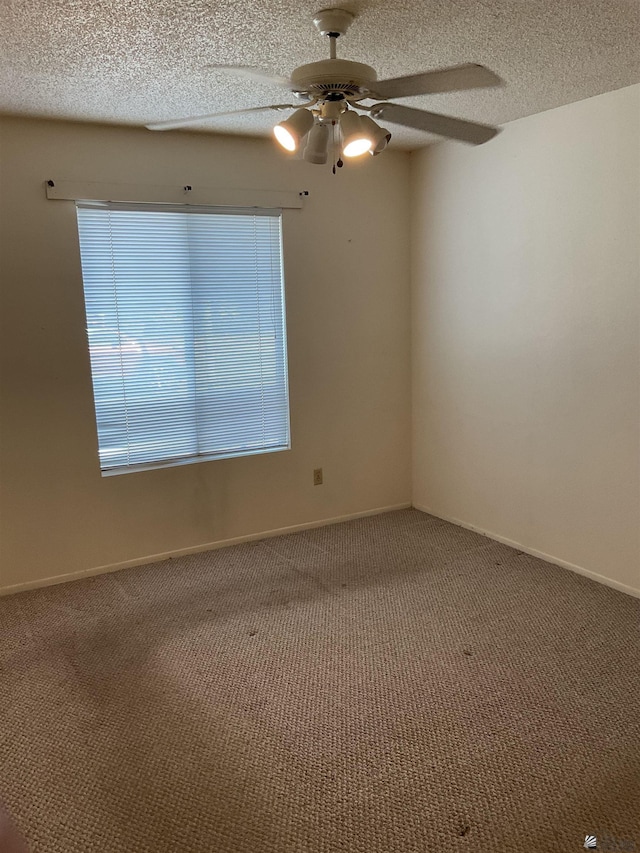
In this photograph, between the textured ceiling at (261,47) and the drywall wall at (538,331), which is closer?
the textured ceiling at (261,47)

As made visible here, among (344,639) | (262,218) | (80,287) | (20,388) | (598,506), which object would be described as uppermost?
(262,218)

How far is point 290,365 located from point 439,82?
224 centimetres

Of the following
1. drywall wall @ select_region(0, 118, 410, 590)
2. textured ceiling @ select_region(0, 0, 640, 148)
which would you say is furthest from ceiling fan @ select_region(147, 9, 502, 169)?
drywall wall @ select_region(0, 118, 410, 590)

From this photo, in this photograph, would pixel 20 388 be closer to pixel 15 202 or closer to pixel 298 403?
pixel 15 202

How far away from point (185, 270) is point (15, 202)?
2.90ft

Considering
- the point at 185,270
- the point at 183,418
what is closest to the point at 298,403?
the point at 183,418

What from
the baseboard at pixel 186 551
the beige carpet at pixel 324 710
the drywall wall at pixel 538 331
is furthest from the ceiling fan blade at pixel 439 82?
the baseboard at pixel 186 551

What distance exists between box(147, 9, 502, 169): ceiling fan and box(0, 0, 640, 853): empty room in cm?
1

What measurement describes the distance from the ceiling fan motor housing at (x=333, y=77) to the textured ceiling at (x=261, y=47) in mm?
283

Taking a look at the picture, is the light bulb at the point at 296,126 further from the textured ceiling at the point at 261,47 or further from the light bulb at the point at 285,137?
the textured ceiling at the point at 261,47

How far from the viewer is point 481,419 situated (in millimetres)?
3811

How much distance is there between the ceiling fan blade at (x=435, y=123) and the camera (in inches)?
77.9

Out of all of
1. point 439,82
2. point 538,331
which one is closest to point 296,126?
point 439,82

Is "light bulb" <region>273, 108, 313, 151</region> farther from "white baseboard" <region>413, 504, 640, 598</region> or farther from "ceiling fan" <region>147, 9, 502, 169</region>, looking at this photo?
"white baseboard" <region>413, 504, 640, 598</region>
